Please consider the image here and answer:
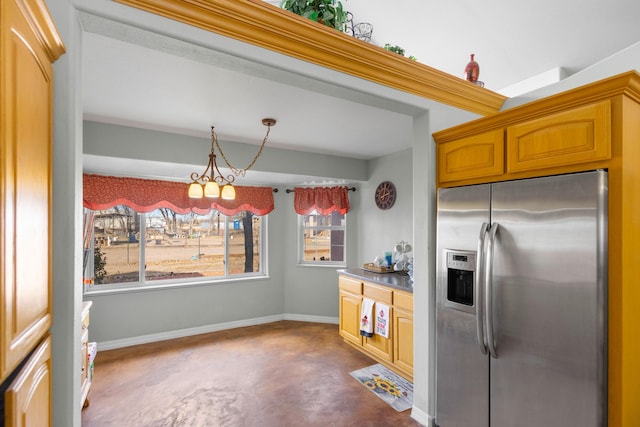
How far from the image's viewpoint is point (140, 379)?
2945 millimetres

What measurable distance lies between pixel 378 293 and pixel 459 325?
1484 millimetres

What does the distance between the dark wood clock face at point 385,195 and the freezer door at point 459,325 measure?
2.21 meters

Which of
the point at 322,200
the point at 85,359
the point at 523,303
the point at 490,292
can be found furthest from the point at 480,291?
the point at 322,200

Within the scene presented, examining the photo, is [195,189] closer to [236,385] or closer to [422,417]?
[236,385]

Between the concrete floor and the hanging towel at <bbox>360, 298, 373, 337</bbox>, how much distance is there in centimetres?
34

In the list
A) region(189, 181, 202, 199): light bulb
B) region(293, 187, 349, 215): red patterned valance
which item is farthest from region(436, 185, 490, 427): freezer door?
region(293, 187, 349, 215): red patterned valance

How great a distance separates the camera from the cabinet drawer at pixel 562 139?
1333 mm

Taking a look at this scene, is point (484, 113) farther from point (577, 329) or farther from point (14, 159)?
point (14, 159)

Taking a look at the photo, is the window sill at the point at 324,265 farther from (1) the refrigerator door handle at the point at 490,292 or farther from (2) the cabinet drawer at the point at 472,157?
(1) the refrigerator door handle at the point at 490,292

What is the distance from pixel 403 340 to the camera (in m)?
2.92

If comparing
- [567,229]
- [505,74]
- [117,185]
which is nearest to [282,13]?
[567,229]

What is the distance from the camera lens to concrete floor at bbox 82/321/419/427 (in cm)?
236

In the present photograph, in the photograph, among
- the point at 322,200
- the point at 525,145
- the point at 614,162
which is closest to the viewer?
the point at 614,162

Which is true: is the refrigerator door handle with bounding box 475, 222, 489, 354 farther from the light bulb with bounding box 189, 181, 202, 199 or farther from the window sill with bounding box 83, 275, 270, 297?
the window sill with bounding box 83, 275, 270, 297
